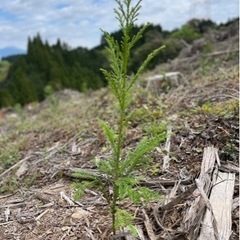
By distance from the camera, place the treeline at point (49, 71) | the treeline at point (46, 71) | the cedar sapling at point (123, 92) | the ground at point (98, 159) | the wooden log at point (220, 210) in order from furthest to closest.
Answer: the treeline at point (46, 71), the treeline at point (49, 71), the ground at point (98, 159), the wooden log at point (220, 210), the cedar sapling at point (123, 92)

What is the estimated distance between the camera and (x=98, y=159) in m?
2.86

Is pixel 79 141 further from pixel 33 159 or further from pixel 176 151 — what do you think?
pixel 176 151

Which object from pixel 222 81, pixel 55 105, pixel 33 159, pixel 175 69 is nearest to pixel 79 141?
pixel 33 159

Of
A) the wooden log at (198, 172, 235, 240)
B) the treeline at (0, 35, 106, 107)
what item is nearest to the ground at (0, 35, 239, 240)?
the wooden log at (198, 172, 235, 240)

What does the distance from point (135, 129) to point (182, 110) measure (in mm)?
573

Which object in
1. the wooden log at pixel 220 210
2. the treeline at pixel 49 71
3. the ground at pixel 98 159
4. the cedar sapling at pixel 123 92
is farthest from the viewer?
the treeline at pixel 49 71

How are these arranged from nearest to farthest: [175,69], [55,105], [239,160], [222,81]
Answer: [239,160] < [222,81] < [55,105] < [175,69]

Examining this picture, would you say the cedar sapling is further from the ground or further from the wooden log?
the wooden log

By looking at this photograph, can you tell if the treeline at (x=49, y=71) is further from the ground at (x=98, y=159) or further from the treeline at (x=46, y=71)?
the ground at (x=98, y=159)

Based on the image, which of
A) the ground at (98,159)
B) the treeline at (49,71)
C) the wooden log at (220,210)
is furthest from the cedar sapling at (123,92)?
the treeline at (49,71)

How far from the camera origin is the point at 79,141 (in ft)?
11.8

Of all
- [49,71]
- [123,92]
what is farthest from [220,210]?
[49,71]

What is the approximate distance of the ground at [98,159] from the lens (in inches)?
88.7

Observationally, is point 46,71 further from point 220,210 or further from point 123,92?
point 123,92
